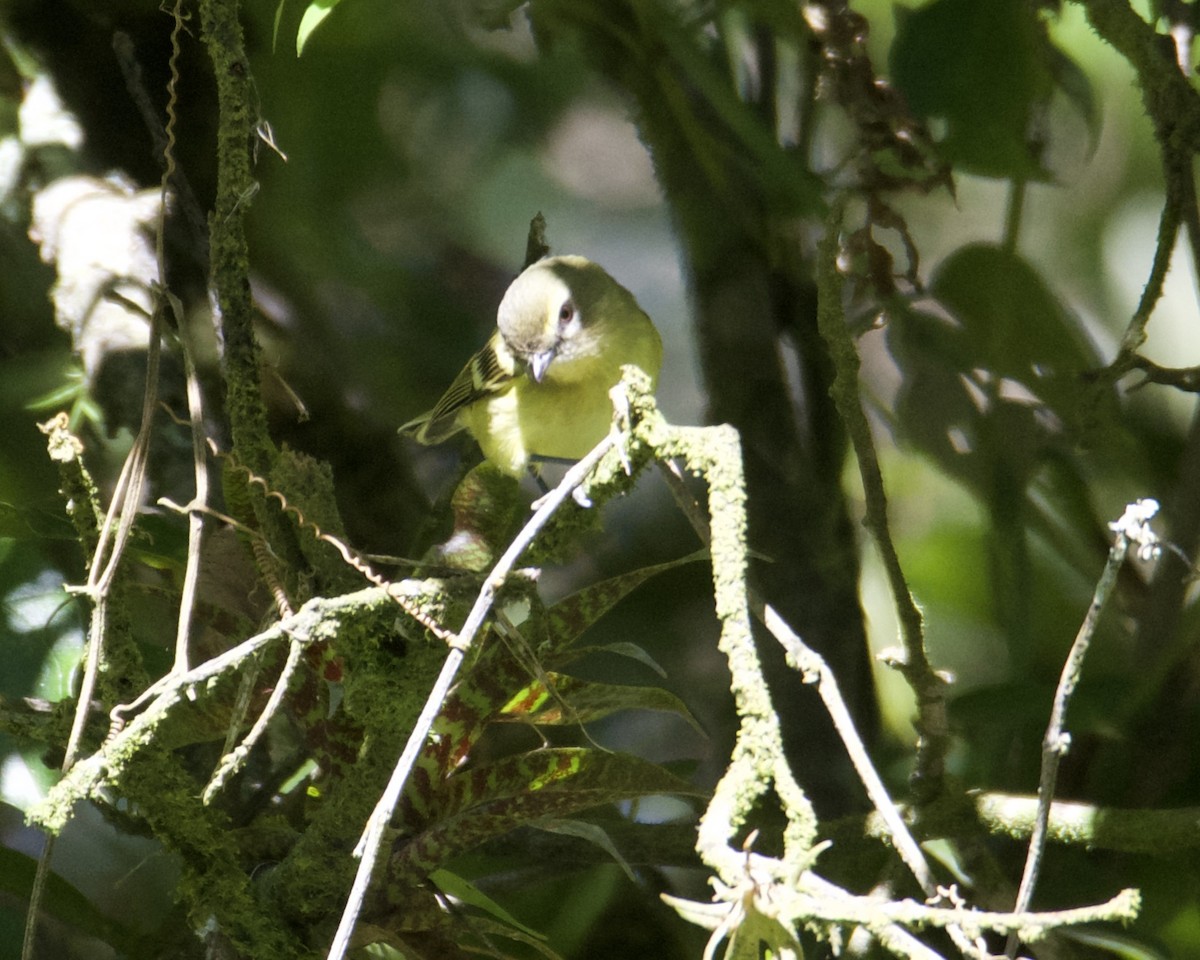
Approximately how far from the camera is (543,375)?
6.60ft

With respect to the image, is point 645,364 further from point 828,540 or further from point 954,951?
point 954,951

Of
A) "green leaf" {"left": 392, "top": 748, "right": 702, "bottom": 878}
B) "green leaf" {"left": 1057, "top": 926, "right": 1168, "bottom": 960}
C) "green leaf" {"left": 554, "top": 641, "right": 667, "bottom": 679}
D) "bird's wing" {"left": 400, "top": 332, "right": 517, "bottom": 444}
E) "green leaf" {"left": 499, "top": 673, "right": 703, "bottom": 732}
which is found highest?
"bird's wing" {"left": 400, "top": 332, "right": 517, "bottom": 444}

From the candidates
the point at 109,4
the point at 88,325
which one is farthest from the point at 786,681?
the point at 109,4

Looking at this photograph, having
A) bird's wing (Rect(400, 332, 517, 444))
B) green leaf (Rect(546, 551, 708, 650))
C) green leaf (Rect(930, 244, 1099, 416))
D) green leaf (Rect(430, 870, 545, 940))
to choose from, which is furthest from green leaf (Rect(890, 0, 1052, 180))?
green leaf (Rect(430, 870, 545, 940))

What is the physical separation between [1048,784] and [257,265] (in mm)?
1703

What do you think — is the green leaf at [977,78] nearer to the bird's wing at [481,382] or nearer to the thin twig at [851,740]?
the bird's wing at [481,382]

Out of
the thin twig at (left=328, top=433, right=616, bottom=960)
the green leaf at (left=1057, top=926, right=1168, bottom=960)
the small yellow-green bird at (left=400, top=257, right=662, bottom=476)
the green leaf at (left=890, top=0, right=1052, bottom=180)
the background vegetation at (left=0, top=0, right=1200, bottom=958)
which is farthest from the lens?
the small yellow-green bird at (left=400, top=257, right=662, bottom=476)

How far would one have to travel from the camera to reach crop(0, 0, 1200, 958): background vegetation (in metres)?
1.17

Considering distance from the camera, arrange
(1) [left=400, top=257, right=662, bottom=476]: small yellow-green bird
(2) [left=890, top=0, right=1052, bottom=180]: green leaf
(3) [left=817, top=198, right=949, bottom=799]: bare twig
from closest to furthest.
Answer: (3) [left=817, top=198, right=949, bottom=799]: bare twig → (2) [left=890, top=0, right=1052, bottom=180]: green leaf → (1) [left=400, top=257, right=662, bottom=476]: small yellow-green bird

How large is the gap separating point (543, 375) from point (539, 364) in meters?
0.02

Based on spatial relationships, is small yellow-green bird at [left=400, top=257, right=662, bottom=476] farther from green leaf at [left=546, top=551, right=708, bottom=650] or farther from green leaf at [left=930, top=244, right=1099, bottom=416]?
green leaf at [left=546, top=551, right=708, bottom=650]

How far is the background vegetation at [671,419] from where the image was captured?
1.17 meters

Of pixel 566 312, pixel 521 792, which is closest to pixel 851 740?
pixel 521 792

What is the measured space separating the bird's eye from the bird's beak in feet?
0.20
